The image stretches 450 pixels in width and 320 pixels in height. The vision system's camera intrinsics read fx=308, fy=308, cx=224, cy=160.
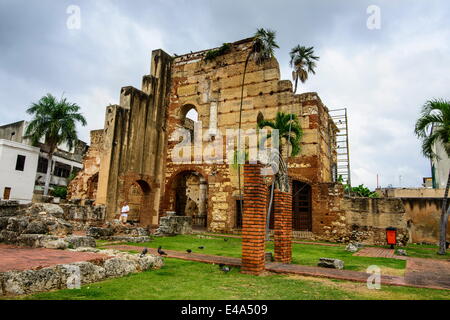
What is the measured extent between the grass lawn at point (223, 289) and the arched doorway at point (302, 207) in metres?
11.6

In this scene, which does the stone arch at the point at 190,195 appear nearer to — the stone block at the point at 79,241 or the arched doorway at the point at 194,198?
the arched doorway at the point at 194,198

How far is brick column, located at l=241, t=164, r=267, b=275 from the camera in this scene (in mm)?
6402

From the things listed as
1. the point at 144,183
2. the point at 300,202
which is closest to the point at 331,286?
the point at 300,202

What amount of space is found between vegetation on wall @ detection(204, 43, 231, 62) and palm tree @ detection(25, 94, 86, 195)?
16472 mm

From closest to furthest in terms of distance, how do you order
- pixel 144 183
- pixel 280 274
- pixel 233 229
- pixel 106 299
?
pixel 106 299, pixel 280 274, pixel 233 229, pixel 144 183

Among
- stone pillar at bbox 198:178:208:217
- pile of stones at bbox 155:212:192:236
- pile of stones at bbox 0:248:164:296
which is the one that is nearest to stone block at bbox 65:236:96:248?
pile of stones at bbox 0:248:164:296

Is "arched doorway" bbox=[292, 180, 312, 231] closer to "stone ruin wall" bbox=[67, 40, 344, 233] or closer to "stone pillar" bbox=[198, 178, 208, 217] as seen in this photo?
"stone ruin wall" bbox=[67, 40, 344, 233]

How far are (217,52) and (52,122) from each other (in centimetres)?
1883

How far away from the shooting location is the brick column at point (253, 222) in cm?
640

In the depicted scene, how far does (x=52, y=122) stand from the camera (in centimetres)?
3005

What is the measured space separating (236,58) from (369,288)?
58.8ft

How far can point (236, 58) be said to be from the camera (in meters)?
20.8

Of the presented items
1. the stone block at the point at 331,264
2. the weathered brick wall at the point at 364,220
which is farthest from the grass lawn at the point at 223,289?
the weathered brick wall at the point at 364,220

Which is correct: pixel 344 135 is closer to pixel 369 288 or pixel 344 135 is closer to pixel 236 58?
pixel 236 58
